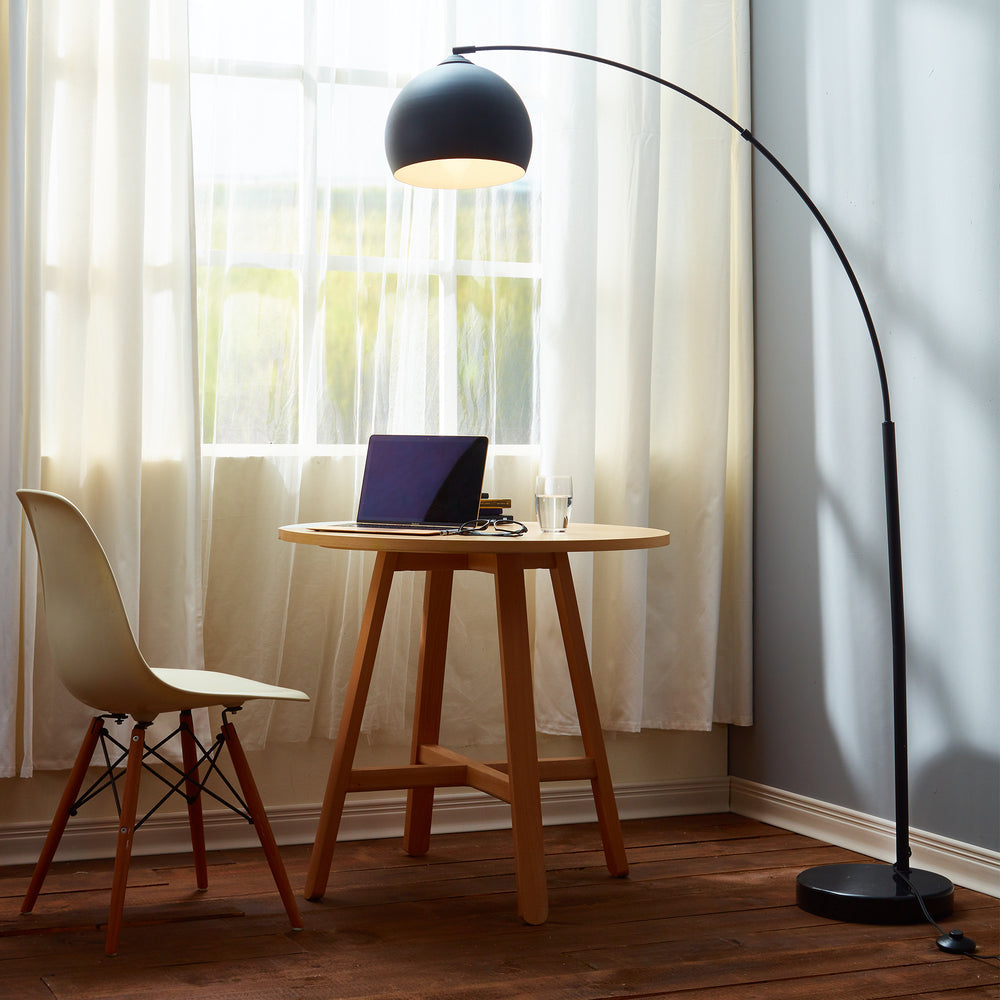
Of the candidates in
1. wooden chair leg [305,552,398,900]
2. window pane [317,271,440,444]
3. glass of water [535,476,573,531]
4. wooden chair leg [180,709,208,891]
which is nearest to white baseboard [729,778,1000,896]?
glass of water [535,476,573,531]

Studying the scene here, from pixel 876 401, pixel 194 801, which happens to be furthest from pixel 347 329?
pixel 876 401

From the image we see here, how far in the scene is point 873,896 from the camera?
2232 mm

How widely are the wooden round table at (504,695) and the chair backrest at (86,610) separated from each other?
1.21 feet

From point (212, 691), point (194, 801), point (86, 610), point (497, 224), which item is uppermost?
point (497, 224)

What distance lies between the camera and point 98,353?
2.61 m

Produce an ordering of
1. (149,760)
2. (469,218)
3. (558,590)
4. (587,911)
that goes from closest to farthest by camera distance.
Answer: (587,911)
(558,590)
(149,760)
(469,218)

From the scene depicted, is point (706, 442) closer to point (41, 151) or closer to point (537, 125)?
point (537, 125)

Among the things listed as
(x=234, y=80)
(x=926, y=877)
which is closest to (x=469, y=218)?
(x=234, y=80)

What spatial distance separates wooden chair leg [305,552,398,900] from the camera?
2.36 metres

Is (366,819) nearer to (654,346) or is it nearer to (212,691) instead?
(212,691)

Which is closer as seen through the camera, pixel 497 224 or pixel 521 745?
pixel 521 745

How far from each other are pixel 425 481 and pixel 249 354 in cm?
62

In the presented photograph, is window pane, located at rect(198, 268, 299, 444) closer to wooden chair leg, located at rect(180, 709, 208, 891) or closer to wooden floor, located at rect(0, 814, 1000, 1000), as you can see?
wooden chair leg, located at rect(180, 709, 208, 891)

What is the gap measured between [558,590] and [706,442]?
79 cm
